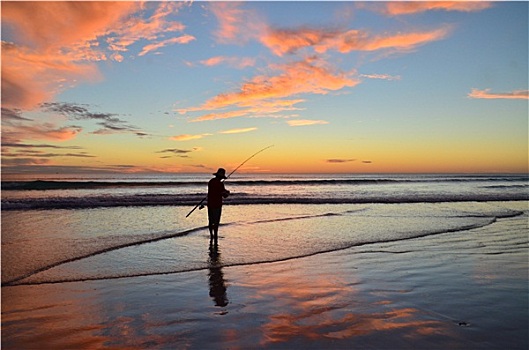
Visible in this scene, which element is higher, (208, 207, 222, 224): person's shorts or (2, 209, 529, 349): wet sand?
(208, 207, 222, 224): person's shorts

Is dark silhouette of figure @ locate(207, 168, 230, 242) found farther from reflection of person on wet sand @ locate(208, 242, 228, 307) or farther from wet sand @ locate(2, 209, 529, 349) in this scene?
wet sand @ locate(2, 209, 529, 349)

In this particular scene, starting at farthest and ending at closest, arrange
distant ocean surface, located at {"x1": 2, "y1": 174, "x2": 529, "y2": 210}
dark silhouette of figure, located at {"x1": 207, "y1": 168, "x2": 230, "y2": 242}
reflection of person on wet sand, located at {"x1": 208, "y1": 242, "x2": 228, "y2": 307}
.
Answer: distant ocean surface, located at {"x1": 2, "y1": 174, "x2": 529, "y2": 210} < dark silhouette of figure, located at {"x1": 207, "y1": 168, "x2": 230, "y2": 242} < reflection of person on wet sand, located at {"x1": 208, "y1": 242, "x2": 228, "y2": 307}

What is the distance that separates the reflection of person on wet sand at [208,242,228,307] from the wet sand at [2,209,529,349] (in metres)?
0.02

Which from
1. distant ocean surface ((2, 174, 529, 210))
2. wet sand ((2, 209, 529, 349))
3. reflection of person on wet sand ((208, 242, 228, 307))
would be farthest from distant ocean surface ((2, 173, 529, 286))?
distant ocean surface ((2, 174, 529, 210))

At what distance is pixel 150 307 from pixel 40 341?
143cm

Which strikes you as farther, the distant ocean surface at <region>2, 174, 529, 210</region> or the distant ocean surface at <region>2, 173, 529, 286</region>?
the distant ocean surface at <region>2, 174, 529, 210</region>

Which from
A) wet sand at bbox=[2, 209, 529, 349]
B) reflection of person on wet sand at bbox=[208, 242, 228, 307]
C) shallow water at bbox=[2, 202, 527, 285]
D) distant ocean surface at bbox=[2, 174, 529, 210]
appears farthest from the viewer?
distant ocean surface at bbox=[2, 174, 529, 210]

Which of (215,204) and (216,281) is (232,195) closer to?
(215,204)

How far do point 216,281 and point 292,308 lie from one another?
1984mm

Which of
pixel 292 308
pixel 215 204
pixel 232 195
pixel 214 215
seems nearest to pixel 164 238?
pixel 214 215

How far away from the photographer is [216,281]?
274 inches

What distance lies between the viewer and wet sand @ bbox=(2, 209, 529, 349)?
439 cm

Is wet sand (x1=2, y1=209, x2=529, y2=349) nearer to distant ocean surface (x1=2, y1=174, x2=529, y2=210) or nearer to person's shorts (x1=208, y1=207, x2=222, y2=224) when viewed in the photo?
person's shorts (x1=208, y1=207, x2=222, y2=224)

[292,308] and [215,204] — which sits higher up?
[215,204]
